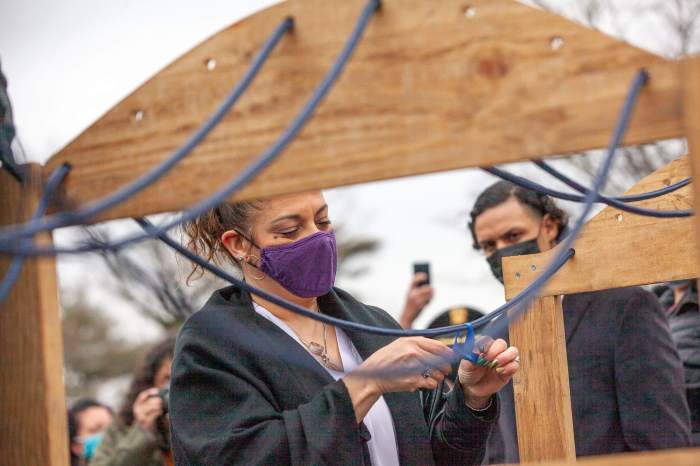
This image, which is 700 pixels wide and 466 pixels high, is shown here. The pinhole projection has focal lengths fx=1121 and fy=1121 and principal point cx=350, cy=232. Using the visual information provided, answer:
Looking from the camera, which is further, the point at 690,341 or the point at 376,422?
the point at 690,341

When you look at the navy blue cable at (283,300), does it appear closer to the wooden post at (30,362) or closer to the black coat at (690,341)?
the wooden post at (30,362)

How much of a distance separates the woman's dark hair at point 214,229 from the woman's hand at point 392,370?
1.76 feet

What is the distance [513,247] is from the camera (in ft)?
13.1

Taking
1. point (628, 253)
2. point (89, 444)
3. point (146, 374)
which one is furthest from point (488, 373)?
point (89, 444)

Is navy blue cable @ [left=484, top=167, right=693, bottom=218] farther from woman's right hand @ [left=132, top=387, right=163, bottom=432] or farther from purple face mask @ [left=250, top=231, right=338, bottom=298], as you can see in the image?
woman's right hand @ [left=132, top=387, right=163, bottom=432]

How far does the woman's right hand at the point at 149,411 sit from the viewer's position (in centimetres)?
432

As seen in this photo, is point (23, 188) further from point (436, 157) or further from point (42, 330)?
point (436, 157)

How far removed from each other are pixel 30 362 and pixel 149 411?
7.38 feet

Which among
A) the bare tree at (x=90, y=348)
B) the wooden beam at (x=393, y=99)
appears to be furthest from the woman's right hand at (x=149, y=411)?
the bare tree at (x=90, y=348)

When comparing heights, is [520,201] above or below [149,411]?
above

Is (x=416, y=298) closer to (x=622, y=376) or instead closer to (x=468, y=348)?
(x=622, y=376)

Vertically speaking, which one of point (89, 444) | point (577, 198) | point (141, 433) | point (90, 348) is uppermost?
point (577, 198)

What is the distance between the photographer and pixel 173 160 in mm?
1866

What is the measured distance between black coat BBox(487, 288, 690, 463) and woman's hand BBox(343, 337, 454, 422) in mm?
1335
